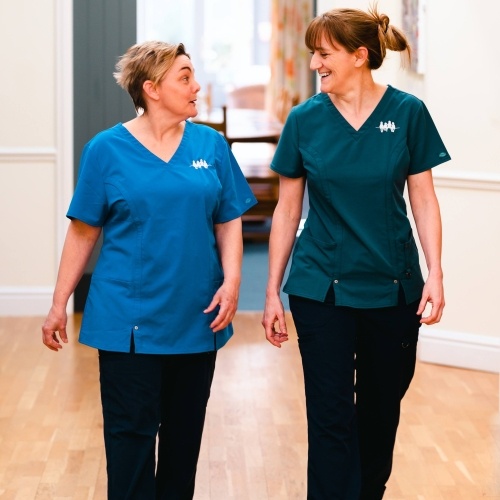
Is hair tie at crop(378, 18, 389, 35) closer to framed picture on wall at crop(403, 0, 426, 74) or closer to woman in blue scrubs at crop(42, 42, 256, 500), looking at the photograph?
woman in blue scrubs at crop(42, 42, 256, 500)

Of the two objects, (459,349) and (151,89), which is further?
(459,349)

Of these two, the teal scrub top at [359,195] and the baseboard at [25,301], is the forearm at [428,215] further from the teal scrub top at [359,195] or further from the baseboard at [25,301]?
the baseboard at [25,301]

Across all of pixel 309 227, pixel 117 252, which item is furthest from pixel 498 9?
pixel 117 252

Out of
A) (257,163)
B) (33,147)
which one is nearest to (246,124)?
(257,163)

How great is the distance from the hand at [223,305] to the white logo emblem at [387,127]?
1.71 ft

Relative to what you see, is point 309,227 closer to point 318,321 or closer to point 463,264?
point 318,321

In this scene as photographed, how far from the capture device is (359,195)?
2.78 meters

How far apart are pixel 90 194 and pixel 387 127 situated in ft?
2.39

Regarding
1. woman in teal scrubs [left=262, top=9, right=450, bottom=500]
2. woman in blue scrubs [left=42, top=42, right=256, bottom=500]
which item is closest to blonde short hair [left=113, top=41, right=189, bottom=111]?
woman in blue scrubs [left=42, top=42, right=256, bottom=500]

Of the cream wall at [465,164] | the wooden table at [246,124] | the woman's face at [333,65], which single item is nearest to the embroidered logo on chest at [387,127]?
the woman's face at [333,65]

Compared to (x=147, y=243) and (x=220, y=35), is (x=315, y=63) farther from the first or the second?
(x=220, y=35)

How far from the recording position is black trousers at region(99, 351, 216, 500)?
274 cm

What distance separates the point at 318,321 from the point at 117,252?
51cm

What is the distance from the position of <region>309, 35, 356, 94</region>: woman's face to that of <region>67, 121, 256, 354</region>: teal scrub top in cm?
35
